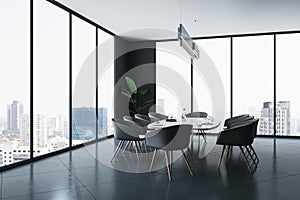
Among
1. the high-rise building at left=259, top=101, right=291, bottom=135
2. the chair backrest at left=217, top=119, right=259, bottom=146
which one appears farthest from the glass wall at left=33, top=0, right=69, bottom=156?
the high-rise building at left=259, top=101, right=291, bottom=135

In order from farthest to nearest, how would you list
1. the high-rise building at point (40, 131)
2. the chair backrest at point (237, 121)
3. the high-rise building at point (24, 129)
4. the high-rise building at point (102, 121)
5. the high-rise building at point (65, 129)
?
the high-rise building at point (102, 121) → the high-rise building at point (65, 129) → the chair backrest at point (237, 121) → the high-rise building at point (40, 131) → the high-rise building at point (24, 129)

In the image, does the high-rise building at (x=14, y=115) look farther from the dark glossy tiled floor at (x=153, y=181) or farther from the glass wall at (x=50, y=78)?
the dark glossy tiled floor at (x=153, y=181)

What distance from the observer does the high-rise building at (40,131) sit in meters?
5.19

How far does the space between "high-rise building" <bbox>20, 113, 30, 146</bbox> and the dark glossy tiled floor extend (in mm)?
396

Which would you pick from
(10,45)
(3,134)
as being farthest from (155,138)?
(10,45)

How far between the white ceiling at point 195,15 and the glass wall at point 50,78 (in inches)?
17.2

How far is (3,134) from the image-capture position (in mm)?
4516

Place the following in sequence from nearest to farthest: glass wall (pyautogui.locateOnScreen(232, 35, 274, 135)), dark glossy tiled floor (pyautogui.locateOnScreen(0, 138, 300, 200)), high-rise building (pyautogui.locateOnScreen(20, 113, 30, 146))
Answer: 1. dark glossy tiled floor (pyautogui.locateOnScreen(0, 138, 300, 200))
2. high-rise building (pyautogui.locateOnScreen(20, 113, 30, 146))
3. glass wall (pyautogui.locateOnScreen(232, 35, 274, 135))

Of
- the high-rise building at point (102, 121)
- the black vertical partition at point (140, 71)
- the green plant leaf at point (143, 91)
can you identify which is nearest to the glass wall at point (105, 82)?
the high-rise building at point (102, 121)

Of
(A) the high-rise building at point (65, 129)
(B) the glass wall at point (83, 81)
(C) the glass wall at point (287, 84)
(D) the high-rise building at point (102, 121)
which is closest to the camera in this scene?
(A) the high-rise building at point (65, 129)

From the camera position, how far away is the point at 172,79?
9094 millimetres

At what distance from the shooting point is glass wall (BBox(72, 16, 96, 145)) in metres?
6.50

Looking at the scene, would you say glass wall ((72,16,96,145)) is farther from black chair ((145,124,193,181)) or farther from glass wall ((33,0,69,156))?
black chair ((145,124,193,181))

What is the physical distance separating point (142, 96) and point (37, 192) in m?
6.11
